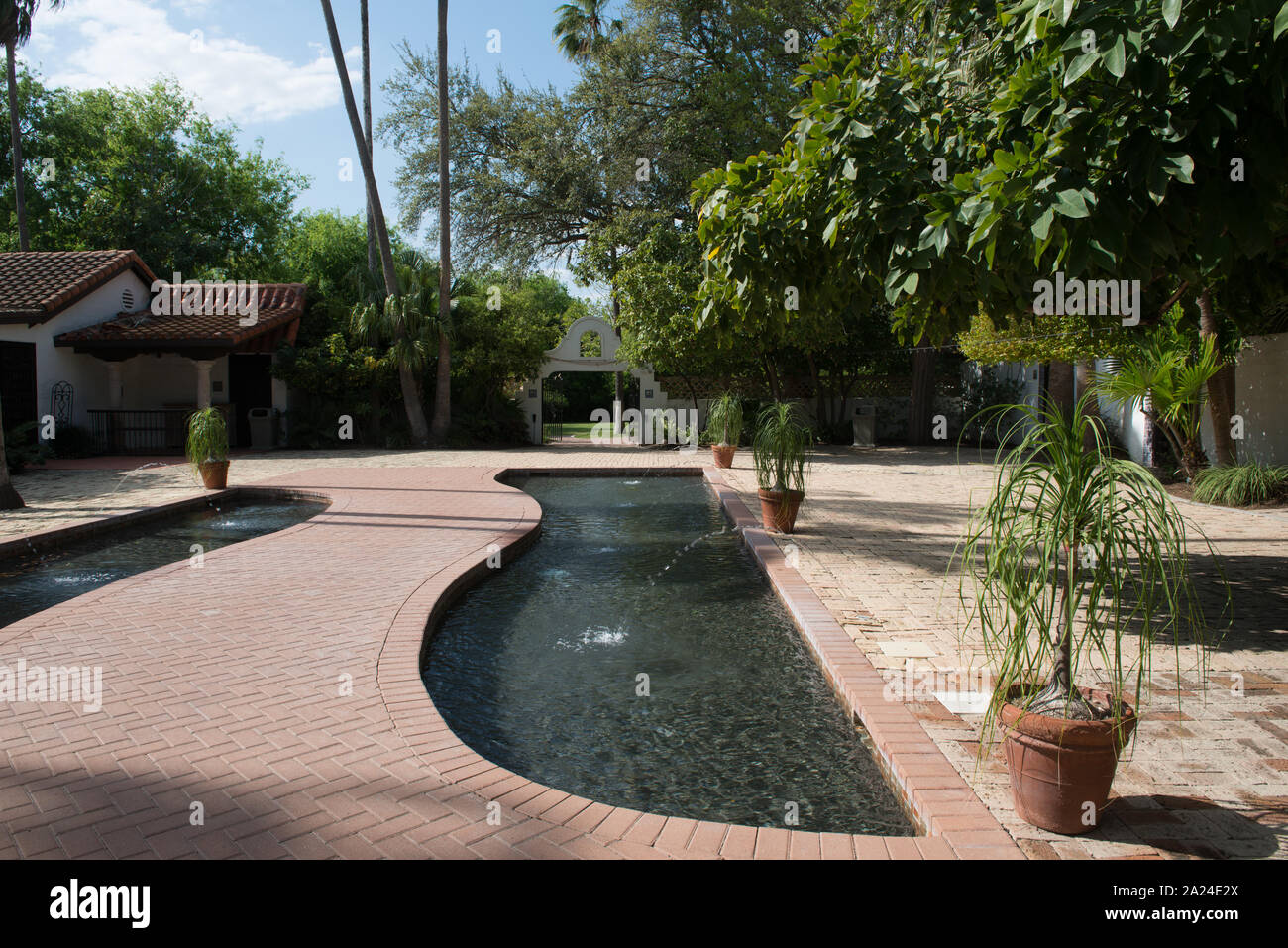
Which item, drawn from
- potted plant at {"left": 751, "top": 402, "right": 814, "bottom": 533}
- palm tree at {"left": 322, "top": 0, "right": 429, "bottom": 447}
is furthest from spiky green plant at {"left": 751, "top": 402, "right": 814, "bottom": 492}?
palm tree at {"left": 322, "top": 0, "right": 429, "bottom": 447}

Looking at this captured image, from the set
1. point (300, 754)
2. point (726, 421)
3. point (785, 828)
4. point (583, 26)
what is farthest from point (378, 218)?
point (785, 828)

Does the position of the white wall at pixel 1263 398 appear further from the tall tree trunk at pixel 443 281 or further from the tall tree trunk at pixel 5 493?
the tall tree trunk at pixel 443 281

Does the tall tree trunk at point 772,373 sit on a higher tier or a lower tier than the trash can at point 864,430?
higher

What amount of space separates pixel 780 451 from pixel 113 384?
1850 cm

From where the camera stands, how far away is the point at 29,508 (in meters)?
11.4

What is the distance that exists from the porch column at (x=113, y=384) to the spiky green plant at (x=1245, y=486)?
2248cm

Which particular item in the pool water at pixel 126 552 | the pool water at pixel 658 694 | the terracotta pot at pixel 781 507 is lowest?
the pool water at pixel 658 694

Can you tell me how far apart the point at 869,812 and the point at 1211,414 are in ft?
37.8

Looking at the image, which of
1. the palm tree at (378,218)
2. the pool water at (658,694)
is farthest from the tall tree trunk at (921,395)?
the pool water at (658,694)

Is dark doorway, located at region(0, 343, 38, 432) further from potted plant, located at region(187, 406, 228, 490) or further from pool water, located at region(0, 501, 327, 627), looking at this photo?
pool water, located at region(0, 501, 327, 627)

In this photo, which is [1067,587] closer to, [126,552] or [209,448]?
[126,552]

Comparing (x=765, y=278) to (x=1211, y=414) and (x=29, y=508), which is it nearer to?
(x=1211, y=414)

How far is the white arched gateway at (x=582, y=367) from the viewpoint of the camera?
2370cm
